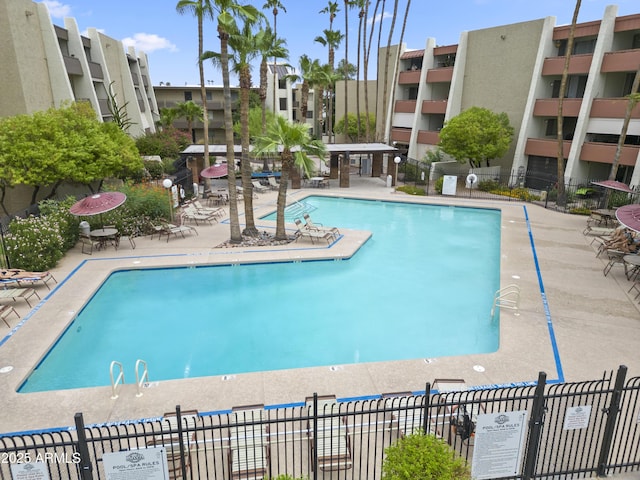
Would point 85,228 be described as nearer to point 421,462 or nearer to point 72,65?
point 421,462

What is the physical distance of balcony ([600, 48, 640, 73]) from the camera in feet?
84.2

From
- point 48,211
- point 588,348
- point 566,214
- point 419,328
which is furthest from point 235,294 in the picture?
point 566,214

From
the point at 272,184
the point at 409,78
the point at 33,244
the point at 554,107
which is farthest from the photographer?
the point at 409,78

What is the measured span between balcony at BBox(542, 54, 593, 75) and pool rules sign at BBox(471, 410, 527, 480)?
29663mm

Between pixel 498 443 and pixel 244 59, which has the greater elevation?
pixel 244 59

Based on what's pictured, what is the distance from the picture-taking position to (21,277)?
A: 13.2 m

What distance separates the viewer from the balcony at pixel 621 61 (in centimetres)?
2567

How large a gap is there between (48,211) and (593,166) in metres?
31.8

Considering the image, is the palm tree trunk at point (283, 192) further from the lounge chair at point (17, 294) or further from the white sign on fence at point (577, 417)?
the white sign on fence at point (577, 417)

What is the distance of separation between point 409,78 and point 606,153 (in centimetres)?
1931

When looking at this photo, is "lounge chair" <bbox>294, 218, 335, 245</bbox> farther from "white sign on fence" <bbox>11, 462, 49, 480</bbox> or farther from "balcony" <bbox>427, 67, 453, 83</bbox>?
"balcony" <bbox>427, 67, 453, 83</bbox>

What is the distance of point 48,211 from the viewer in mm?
17641

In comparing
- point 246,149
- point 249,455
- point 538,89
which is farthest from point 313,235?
point 538,89

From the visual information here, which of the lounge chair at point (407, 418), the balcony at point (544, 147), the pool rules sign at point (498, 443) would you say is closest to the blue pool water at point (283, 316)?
the lounge chair at point (407, 418)
